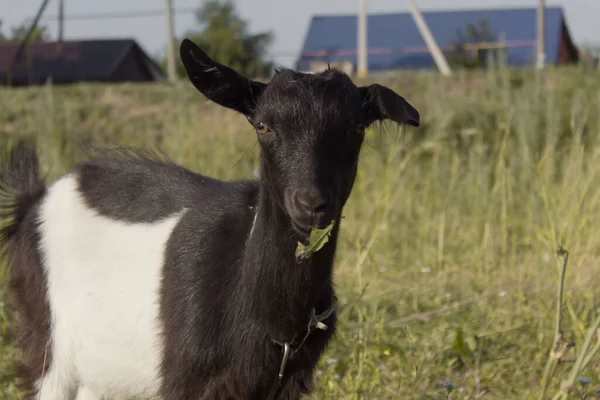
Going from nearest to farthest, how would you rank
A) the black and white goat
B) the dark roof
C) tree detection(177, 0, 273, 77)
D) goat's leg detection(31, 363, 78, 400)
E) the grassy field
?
the black and white goat < goat's leg detection(31, 363, 78, 400) < the grassy field < tree detection(177, 0, 273, 77) < the dark roof

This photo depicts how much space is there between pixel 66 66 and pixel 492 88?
17.1 m

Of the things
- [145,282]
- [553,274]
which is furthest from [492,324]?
[145,282]

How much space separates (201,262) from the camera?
10.2 feet

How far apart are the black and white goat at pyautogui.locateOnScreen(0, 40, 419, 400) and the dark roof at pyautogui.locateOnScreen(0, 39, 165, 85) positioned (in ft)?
53.5

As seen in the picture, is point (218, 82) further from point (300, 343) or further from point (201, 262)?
point (300, 343)

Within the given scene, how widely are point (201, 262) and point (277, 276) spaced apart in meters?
0.33

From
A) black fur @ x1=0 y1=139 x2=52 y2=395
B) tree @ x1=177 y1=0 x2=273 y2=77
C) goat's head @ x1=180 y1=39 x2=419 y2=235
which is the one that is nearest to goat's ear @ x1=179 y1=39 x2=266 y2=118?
goat's head @ x1=180 y1=39 x2=419 y2=235

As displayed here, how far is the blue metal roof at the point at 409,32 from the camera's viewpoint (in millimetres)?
21000

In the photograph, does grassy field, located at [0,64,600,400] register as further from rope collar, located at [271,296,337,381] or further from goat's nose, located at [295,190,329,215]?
goat's nose, located at [295,190,329,215]

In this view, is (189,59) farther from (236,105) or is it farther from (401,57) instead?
(401,57)

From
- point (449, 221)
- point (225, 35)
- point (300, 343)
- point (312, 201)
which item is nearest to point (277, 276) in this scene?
point (300, 343)

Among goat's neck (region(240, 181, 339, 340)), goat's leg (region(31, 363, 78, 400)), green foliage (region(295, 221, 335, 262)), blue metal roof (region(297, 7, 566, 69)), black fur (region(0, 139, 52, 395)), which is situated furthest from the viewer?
blue metal roof (region(297, 7, 566, 69))

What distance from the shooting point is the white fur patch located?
3.20 metres

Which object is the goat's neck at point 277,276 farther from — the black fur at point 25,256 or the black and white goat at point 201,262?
the black fur at point 25,256
